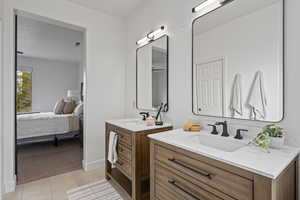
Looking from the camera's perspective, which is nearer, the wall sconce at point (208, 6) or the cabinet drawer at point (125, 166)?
the wall sconce at point (208, 6)

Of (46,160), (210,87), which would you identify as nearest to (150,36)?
(210,87)

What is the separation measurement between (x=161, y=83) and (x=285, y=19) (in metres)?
1.38

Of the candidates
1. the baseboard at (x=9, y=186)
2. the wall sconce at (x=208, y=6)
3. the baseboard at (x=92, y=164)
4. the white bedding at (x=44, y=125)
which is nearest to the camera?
the wall sconce at (x=208, y=6)

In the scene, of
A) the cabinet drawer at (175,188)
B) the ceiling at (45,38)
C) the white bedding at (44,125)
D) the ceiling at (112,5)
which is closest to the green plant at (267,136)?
the cabinet drawer at (175,188)

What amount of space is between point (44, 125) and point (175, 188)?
3.63 m

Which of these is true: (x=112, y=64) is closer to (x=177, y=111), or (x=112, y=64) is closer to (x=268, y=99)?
(x=177, y=111)

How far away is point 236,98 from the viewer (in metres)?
1.37

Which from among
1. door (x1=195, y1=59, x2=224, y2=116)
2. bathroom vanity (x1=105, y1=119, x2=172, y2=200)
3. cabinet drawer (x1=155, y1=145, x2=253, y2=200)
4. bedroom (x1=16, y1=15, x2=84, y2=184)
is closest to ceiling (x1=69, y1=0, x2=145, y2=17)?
bedroom (x1=16, y1=15, x2=84, y2=184)

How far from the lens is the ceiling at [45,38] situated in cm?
319

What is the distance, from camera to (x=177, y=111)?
6.36 feet

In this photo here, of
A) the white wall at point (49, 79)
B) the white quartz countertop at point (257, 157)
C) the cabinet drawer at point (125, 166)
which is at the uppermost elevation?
the white wall at point (49, 79)

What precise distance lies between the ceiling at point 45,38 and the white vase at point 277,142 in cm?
387

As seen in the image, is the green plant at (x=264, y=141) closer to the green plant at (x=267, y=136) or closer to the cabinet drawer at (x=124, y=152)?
the green plant at (x=267, y=136)

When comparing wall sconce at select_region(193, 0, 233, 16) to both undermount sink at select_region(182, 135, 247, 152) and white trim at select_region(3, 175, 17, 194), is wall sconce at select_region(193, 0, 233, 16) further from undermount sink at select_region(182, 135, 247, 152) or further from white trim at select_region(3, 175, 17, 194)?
white trim at select_region(3, 175, 17, 194)
